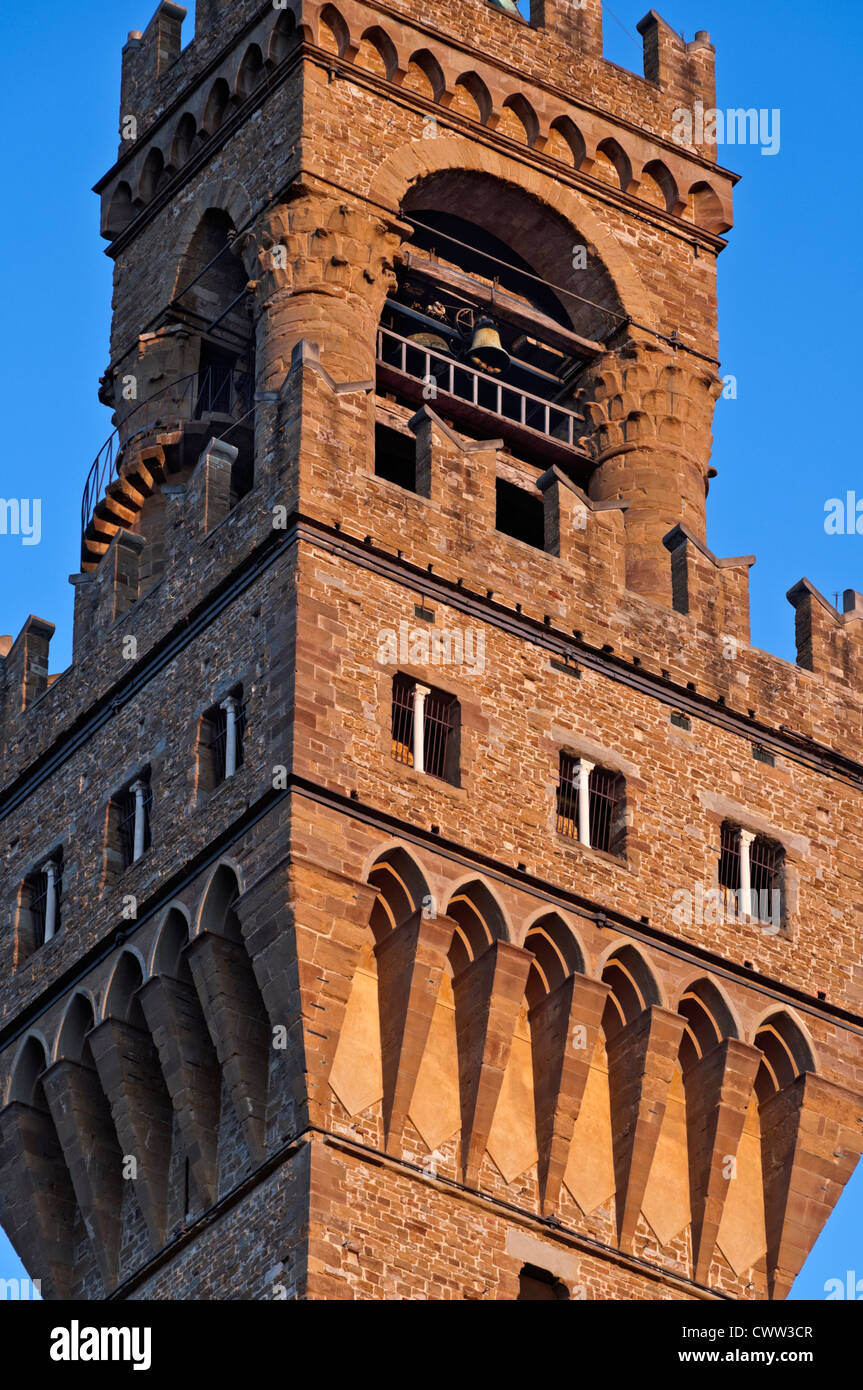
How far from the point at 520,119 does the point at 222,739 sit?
12.3 meters

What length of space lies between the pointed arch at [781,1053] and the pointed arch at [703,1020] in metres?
0.64

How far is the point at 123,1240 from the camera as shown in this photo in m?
48.6

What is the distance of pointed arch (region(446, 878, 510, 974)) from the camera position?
47938 mm

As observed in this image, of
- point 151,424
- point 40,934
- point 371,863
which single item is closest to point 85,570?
point 151,424

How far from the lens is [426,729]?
48.8m

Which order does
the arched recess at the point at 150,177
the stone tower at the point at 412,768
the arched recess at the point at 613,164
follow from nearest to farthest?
1. the stone tower at the point at 412,768
2. the arched recess at the point at 613,164
3. the arched recess at the point at 150,177

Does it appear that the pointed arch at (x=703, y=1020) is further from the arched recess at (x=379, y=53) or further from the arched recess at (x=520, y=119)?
the arched recess at (x=379, y=53)

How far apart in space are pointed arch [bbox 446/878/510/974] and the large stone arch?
11.2 meters

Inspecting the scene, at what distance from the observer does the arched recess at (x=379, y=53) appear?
55375mm

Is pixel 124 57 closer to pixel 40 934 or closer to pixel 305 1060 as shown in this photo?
pixel 40 934

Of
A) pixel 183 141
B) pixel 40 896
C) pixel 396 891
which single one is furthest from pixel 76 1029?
pixel 183 141

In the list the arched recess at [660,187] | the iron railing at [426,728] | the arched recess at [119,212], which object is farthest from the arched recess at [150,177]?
the iron railing at [426,728]

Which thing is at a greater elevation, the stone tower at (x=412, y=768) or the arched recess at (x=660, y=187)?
the arched recess at (x=660, y=187)

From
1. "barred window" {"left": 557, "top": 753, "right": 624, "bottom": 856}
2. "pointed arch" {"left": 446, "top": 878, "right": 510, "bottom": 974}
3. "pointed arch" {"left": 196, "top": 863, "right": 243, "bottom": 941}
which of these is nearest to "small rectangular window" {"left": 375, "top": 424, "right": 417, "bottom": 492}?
"barred window" {"left": 557, "top": 753, "right": 624, "bottom": 856}
